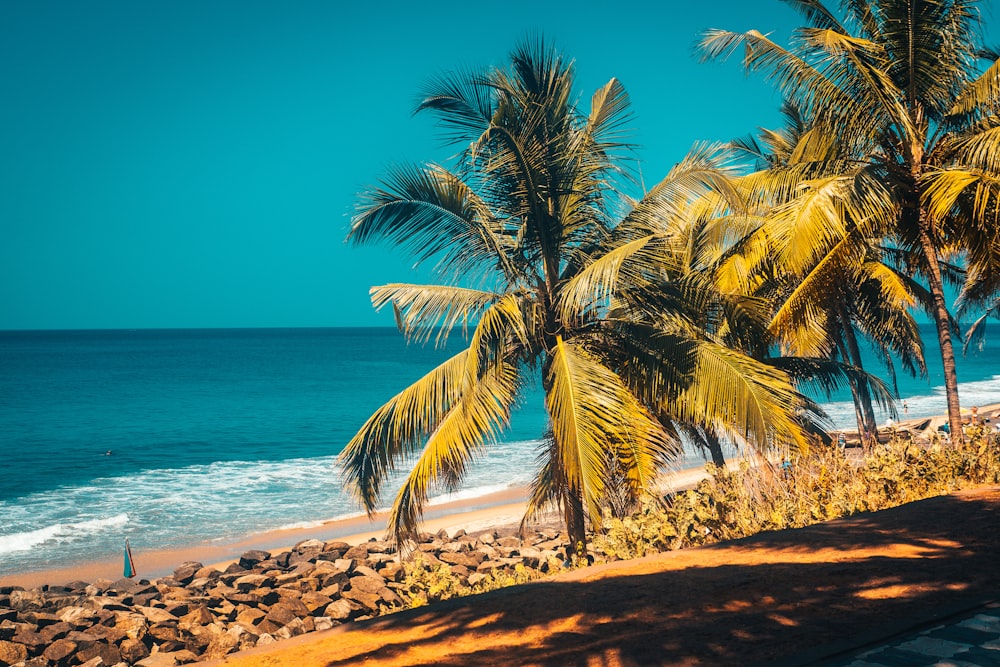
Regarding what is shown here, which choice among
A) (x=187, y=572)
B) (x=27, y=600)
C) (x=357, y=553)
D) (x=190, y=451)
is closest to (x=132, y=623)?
(x=27, y=600)

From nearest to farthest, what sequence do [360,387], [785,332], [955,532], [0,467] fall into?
[955,532] → [785,332] → [0,467] → [360,387]

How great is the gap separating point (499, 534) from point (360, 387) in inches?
1798

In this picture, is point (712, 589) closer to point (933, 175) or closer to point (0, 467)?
point (933, 175)

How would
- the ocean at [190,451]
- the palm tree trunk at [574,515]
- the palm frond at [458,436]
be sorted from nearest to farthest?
the palm frond at [458,436], the palm tree trunk at [574,515], the ocean at [190,451]

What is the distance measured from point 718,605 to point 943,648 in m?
1.37

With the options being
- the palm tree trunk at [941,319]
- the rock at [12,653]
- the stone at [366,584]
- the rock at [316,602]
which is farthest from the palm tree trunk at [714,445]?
the rock at [12,653]

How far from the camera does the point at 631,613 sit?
207 inches

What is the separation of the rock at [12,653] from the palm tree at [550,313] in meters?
4.66

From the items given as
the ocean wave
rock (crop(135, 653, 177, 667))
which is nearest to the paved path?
rock (crop(135, 653, 177, 667))

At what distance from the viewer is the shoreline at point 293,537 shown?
628 inches

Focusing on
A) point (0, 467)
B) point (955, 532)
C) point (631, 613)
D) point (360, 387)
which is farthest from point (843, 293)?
point (360, 387)

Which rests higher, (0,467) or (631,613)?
(0,467)

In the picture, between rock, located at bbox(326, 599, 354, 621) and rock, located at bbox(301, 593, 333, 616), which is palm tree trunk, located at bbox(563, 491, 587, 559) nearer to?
rock, located at bbox(326, 599, 354, 621)

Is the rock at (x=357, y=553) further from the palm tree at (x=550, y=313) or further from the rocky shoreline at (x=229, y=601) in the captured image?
the palm tree at (x=550, y=313)
